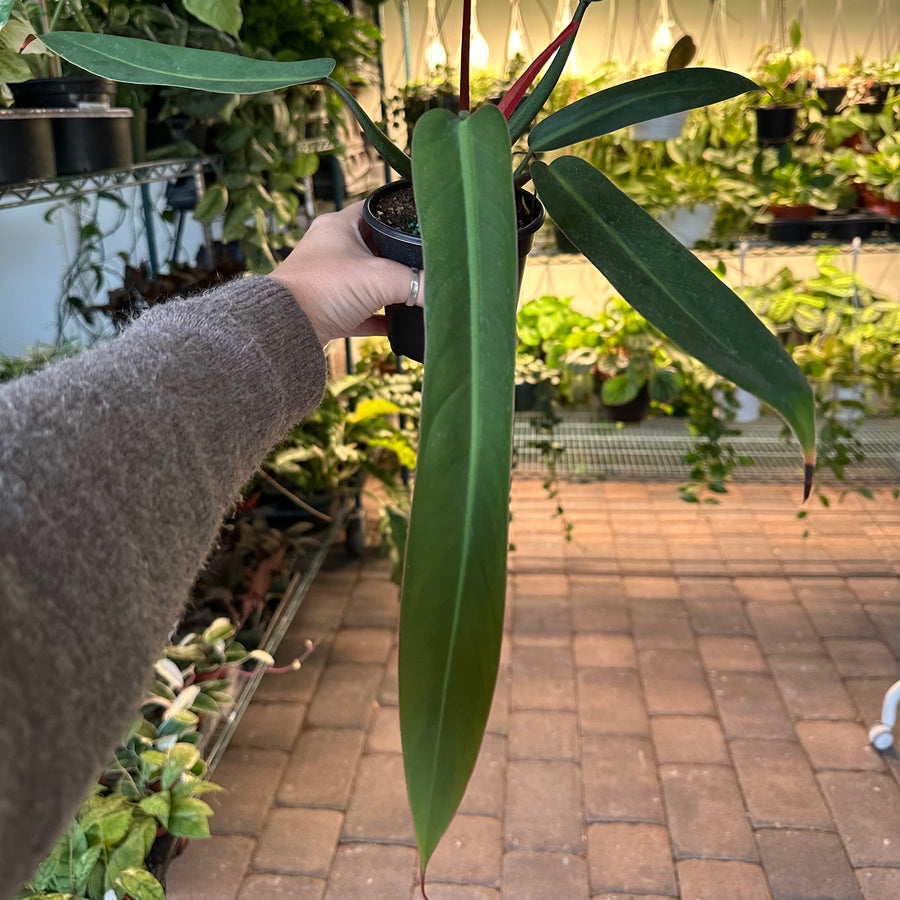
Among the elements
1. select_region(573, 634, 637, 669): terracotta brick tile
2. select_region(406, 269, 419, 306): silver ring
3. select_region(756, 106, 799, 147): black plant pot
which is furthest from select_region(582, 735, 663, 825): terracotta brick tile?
select_region(756, 106, 799, 147): black plant pot

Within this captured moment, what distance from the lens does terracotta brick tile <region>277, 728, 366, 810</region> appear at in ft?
5.80

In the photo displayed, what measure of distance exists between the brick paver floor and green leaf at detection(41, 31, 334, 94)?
1401 millimetres

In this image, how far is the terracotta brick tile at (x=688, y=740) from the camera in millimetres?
1850

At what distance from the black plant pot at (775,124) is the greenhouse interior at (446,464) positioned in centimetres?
1

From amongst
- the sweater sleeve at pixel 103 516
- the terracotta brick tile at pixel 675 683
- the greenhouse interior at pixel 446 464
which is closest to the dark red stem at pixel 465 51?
the greenhouse interior at pixel 446 464

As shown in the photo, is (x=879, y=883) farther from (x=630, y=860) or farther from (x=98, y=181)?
(x=98, y=181)

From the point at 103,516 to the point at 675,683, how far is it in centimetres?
186

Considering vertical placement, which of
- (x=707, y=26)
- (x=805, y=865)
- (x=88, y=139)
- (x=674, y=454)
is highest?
(x=707, y=26)

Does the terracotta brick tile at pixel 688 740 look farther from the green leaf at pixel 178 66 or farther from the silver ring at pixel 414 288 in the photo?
the green leaf at pixel 178 66

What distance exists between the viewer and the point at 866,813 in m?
1.69

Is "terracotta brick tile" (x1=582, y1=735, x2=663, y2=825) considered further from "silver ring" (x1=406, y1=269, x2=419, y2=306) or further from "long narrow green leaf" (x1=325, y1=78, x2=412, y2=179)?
"long narrow green leaf" (x1=325, y1=78, x2=412, y2=179)

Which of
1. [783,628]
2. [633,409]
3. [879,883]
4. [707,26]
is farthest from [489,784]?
[707,26]

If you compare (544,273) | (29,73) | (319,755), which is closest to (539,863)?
(319,755)

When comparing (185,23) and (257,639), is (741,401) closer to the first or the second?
(257,639)
